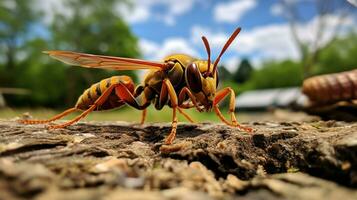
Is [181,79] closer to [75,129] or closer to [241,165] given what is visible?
[75,129]

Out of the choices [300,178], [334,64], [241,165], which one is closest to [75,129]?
[241,165]

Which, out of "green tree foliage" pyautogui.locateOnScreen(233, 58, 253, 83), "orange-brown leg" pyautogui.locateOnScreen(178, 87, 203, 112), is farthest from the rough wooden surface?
"green tree foliage" pyautogui.locateOnScreen(233, 58, 253, 83)

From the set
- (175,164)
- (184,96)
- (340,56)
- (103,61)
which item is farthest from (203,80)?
(340,56)

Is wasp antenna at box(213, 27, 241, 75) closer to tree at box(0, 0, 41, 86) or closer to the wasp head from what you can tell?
the wasp head

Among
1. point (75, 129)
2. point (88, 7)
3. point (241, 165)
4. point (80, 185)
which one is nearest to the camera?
point (80, 185)

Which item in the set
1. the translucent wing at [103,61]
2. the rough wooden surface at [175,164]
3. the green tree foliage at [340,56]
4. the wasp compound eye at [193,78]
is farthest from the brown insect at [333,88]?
the green tree foliage at [340,56]

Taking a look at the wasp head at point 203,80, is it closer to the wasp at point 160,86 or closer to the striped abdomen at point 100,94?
the wasp at point 160,86
